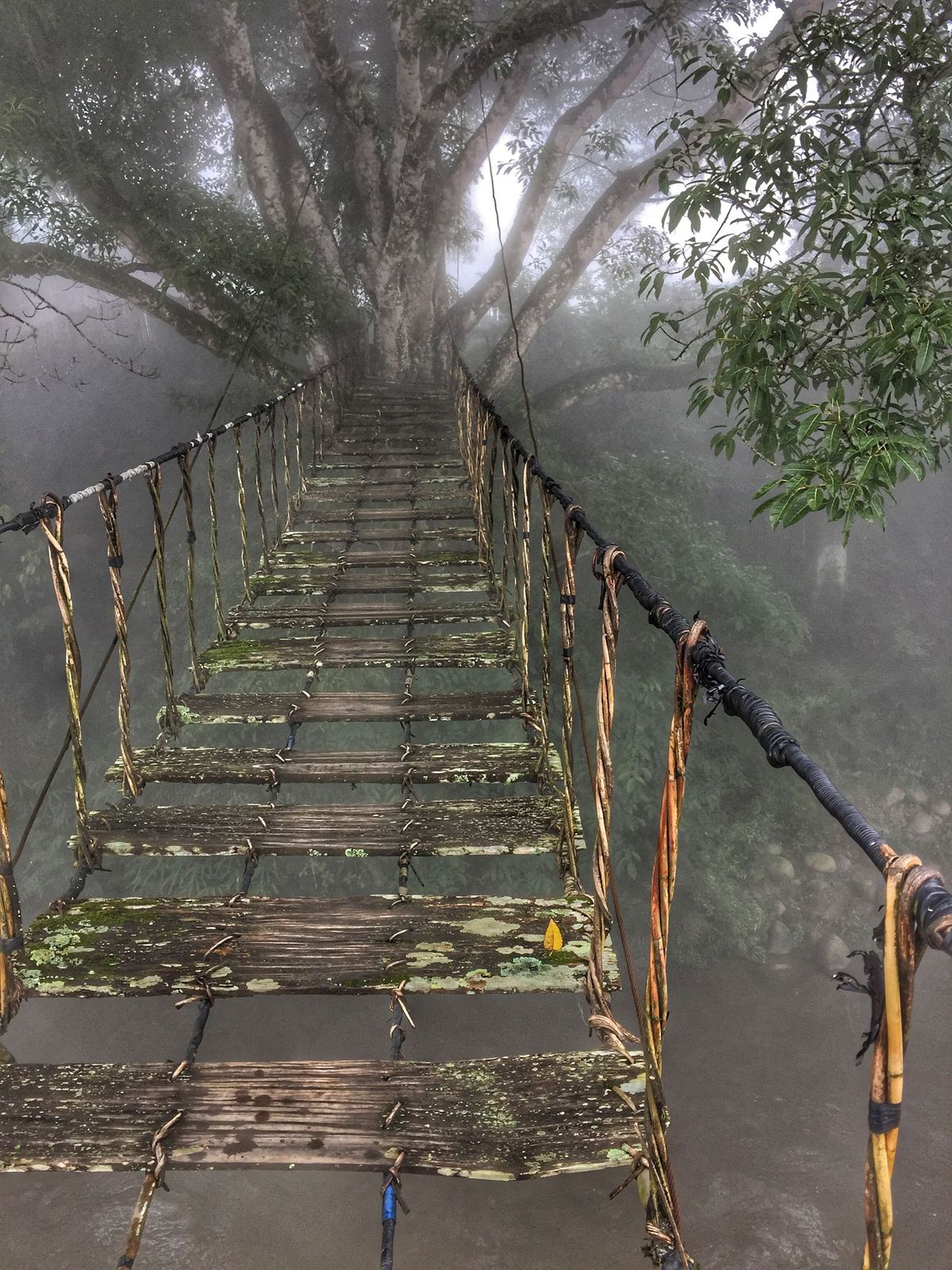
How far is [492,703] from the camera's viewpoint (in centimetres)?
268

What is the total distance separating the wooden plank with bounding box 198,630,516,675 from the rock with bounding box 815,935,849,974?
6.96 m

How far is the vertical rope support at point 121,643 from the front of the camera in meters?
2.15

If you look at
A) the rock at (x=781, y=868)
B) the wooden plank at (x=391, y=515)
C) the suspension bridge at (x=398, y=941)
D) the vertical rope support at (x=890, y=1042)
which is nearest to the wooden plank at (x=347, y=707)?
the suspension bridge at (x=398, y=941)

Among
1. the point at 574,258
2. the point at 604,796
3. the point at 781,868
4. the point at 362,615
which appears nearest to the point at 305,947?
the point at 604,796

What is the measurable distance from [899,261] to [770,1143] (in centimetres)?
624

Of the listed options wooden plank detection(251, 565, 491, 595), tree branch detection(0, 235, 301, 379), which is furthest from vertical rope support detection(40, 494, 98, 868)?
tree branch detection(0, 235, 301, 379)

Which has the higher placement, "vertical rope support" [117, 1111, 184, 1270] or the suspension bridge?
the suspension bridge

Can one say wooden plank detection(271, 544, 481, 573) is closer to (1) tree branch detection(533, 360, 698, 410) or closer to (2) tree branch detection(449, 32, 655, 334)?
(2) tree branch detection(449, 32, 655, 334)

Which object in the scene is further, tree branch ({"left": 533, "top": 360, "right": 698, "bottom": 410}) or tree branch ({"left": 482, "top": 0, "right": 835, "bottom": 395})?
tree branch ({"left": 533, "top": 360, "right": 698, "bottom": 410})

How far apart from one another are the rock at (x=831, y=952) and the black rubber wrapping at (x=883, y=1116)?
8.72 meters

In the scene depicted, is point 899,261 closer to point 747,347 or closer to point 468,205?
point 747,347

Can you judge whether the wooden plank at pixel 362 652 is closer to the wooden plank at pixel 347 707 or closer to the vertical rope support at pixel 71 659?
the wooden plank at pixel 347 707

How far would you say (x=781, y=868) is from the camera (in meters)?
9.15

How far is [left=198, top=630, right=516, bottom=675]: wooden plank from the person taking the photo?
9.98 feet
